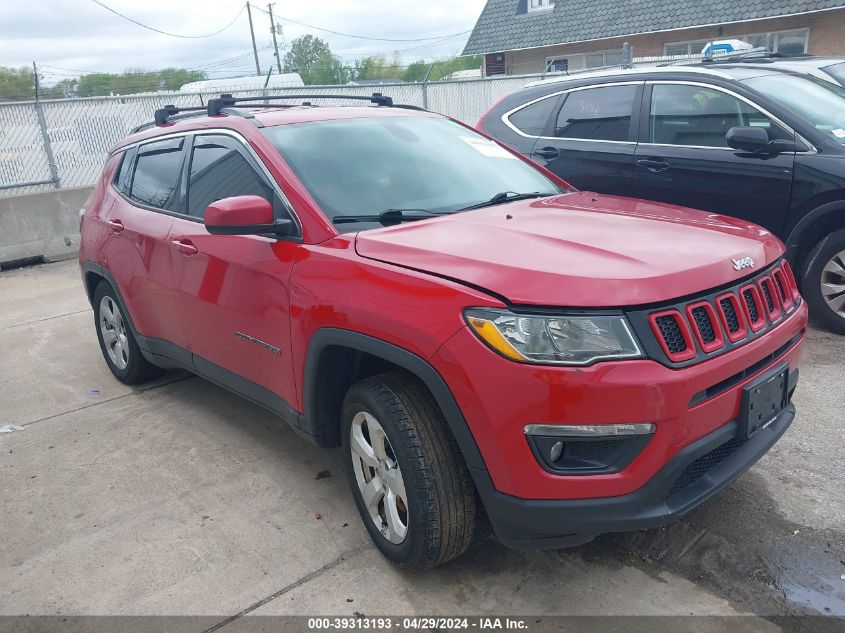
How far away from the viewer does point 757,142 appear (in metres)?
4.86

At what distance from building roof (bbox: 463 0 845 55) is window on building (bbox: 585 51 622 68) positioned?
64 cm

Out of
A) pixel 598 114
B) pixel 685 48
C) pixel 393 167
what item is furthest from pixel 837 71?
pixel 685 48

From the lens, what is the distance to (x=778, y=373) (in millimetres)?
2633

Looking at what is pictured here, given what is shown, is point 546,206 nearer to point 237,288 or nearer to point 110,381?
point 237,288

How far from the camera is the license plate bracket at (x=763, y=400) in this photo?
2.45m

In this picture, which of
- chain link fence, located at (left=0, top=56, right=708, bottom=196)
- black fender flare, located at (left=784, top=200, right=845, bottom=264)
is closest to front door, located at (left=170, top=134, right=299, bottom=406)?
black fender flare, located at (left=784, top=200, right=845, bottom=264)

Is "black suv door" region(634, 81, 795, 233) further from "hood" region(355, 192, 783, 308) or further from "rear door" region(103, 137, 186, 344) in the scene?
"rear door" region(103, 137, 186, 344)

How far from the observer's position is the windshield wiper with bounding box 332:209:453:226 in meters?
3.09

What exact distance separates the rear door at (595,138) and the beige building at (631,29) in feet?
38.3

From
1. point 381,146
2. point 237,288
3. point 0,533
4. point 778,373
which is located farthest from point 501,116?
point 0,533

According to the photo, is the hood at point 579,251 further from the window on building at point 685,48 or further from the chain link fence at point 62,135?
the window on building at point 685,48

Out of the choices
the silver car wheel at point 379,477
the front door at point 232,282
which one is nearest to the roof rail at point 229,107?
the front door at point 232,282

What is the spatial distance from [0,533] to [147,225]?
1.76 metres

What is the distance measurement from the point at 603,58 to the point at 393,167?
21951 millimetres
